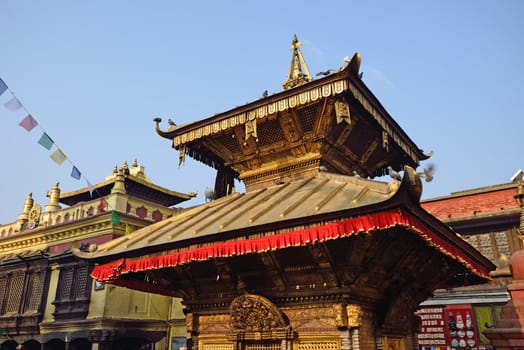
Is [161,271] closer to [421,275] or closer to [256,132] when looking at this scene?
[256,132]

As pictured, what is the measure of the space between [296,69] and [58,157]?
27.4 feet

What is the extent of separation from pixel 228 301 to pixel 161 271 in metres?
1.67

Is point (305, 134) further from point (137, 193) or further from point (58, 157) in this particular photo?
point (137, 193)

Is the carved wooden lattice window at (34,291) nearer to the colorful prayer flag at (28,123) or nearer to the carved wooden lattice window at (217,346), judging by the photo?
the colorful prayer flag at (28,123)

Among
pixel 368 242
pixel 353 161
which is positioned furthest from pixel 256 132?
pixel 368 242

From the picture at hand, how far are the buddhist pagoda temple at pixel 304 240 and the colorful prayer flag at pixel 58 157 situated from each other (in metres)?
5.05

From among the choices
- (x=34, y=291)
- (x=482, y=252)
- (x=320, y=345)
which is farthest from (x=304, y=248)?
(x=34, y=291)

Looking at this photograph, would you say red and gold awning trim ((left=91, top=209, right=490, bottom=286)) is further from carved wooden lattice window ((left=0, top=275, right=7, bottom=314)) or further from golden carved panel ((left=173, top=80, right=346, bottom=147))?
carved wooden lattice window ((left=0, top=275, right=7, bottom=314))

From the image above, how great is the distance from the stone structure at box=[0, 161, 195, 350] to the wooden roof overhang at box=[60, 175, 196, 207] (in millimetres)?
140

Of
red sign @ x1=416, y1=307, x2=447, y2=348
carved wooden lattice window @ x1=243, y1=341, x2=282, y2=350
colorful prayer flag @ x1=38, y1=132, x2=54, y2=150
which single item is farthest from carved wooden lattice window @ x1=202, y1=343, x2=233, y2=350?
red sign @ x1=416, y1=307, x2=447, y2=348

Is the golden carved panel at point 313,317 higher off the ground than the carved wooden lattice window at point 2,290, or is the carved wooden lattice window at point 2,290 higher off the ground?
the carved wooden lattice window at point 2,290

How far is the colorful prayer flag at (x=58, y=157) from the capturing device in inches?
530

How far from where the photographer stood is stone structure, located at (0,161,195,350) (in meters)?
23.3

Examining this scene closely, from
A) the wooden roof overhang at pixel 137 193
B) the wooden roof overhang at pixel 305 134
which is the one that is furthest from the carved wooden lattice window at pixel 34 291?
the wooden roof overhang at pixel 305 134
